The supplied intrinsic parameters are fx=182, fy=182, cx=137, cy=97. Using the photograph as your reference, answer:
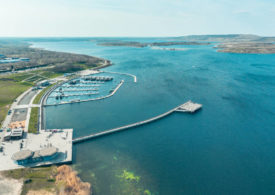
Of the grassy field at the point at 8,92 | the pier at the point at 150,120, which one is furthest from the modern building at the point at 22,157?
the grassy field at the point at 8,92

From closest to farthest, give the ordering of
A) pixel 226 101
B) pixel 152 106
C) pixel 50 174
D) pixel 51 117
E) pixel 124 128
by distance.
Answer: pixel 50 174, pixel 124 128, pixel 51 117, pixel 152 106, pixel 226 101

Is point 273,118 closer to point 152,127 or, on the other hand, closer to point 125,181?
point 152,127

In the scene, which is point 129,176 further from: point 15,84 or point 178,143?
point 15,84

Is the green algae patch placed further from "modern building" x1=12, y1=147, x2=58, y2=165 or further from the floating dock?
the floating dock

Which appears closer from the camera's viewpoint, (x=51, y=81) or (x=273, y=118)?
(x=273, y=118)

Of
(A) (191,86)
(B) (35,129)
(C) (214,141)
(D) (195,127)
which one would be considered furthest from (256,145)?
(B) (35,129)

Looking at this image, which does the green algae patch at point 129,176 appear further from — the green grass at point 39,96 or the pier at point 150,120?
the green grass at point 39,96

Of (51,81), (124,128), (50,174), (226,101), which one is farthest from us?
(51,81)
